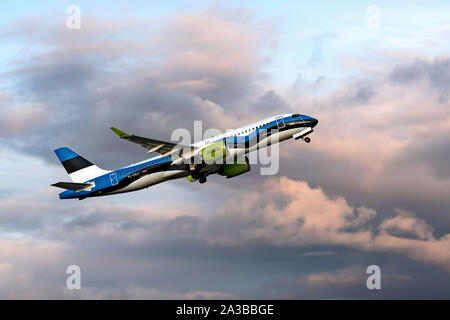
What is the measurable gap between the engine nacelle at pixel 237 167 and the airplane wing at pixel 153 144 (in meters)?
7.65

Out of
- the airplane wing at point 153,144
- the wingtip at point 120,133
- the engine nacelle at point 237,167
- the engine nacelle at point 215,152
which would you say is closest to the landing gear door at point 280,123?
the engine nacelle at point 215,152

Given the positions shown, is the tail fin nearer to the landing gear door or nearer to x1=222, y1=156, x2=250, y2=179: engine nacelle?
x1=222, y1=156, x2=250, y2=179: engine nacelle

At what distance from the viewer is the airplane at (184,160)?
6056cm

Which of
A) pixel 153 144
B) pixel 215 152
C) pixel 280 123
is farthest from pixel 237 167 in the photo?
pixel 153 144

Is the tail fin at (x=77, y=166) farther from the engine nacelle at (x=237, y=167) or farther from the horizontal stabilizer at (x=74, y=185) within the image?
the engine nacelle at (x=237, y=167)

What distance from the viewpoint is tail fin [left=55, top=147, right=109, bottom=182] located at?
223 ft

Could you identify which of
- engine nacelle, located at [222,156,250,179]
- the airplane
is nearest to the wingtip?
the airplane
